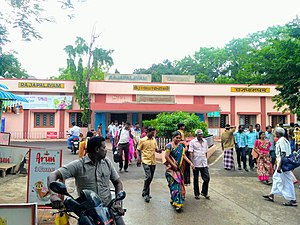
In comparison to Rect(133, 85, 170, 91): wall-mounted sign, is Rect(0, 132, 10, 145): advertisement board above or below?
below

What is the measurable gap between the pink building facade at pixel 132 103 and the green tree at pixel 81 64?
0.75 meters

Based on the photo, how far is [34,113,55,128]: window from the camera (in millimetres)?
22141

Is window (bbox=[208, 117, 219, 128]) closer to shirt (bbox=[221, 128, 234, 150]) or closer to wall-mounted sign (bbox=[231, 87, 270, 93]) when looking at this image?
wall-mounted sign (bbox=[231, 87, 270, 93])

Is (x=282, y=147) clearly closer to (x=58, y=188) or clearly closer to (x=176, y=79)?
(x=58, y=188)

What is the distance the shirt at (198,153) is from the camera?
6.23 m

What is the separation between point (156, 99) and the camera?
22188mm

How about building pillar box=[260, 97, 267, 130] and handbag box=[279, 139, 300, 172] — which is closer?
handbag box=[279, 139, 300, 172]

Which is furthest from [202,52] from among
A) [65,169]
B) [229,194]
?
[65,169]

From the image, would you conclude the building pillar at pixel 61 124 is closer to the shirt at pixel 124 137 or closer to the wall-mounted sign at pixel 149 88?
the wall-mounted sign at pixel 149 88

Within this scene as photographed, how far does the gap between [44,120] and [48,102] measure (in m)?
1.52

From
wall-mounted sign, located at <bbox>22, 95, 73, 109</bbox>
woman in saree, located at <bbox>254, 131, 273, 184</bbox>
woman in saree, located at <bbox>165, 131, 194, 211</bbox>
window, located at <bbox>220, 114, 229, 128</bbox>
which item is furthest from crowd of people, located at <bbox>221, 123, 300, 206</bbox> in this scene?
wall-mounted sign, located at <bbox>22, 95, 73, 109</bbox>

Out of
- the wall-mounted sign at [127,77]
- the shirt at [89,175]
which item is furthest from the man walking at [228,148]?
the wall-mounted sign at [127,77]

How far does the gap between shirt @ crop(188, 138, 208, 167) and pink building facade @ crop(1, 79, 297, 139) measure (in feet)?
45.5

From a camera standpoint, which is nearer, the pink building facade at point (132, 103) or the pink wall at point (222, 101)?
the pink building facade at point (132, 103)
